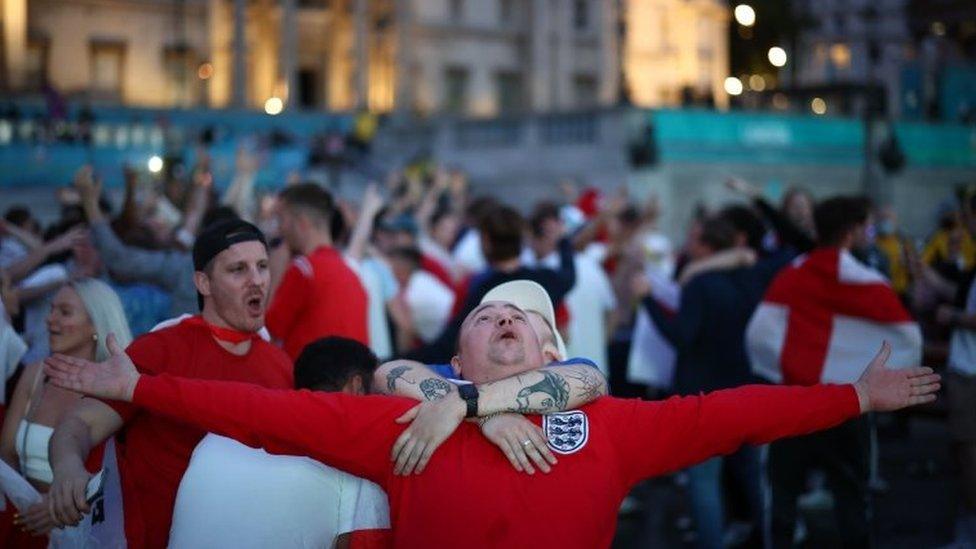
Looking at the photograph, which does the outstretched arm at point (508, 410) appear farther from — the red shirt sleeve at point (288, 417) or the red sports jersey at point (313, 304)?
the red sports jersey at point (313, 304)

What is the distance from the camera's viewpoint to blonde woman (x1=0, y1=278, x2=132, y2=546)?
5.54 metres

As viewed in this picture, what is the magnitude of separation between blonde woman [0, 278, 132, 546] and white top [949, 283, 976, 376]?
4361mm

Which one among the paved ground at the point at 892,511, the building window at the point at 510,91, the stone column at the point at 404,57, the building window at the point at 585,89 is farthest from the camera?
the building window at the point at 585,89

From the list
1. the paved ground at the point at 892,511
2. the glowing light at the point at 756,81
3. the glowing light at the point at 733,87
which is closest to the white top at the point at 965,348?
the paved ground at the point at 892,511

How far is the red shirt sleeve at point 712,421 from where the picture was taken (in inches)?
171

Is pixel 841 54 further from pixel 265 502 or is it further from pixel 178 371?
pixel 265 502

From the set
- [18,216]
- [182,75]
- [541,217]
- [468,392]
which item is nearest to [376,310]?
[541,217]

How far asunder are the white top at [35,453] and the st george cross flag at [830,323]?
4.08 meters

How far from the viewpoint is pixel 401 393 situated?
4418 millimetres

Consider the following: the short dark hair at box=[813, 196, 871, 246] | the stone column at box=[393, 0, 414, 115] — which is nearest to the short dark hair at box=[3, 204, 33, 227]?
the short dark hair at box=[813, 196, 871, 246]

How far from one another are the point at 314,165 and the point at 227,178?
7283 millimetres

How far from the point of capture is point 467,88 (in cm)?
6372

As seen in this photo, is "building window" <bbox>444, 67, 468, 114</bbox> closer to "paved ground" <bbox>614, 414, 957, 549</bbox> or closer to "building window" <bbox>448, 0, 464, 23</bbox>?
"building window" <bbox>448, 0, 464, 23</bbox>

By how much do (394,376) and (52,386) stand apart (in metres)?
1.70
